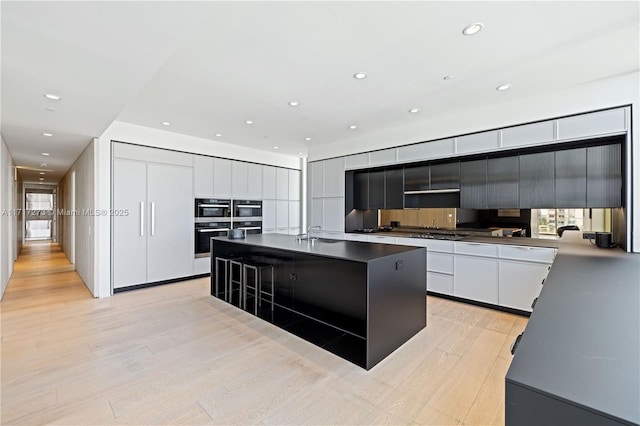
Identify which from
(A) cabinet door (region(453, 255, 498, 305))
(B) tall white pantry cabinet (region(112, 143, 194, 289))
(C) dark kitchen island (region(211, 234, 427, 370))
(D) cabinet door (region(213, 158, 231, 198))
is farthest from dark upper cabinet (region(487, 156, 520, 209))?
(B) tall white pantry cabinet (region(112, 143, 194, 289))

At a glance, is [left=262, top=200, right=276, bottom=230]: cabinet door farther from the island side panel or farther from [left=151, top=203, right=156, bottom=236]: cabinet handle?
the island side panel

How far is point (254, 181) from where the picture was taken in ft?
21.4

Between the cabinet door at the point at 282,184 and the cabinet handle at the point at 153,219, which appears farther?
the cabinet door at the point at 282,184

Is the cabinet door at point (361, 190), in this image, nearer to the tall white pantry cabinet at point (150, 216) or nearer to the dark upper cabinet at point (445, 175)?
the dark upper cabinet at point (445, 175)

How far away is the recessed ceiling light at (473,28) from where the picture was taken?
87.9 inches

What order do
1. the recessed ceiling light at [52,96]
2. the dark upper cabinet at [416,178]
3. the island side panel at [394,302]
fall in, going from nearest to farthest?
the island side panel at [394,302]
the recessed ceiling light at [52,96]
the dark upper cabinet at [416,178]

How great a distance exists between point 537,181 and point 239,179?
16.8 feet

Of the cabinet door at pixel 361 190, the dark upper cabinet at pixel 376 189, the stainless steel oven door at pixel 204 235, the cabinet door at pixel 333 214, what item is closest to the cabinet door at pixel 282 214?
the cabinet door at pixel 333 214

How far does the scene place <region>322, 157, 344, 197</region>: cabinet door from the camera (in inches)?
234

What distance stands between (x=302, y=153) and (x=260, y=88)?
3.74 m

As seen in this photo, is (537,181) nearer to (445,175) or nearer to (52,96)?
(445,175)

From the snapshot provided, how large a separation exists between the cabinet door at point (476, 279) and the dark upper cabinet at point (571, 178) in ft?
3.64

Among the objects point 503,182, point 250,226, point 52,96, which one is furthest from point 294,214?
point 52,96

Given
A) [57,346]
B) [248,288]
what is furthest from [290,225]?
[57,346]
